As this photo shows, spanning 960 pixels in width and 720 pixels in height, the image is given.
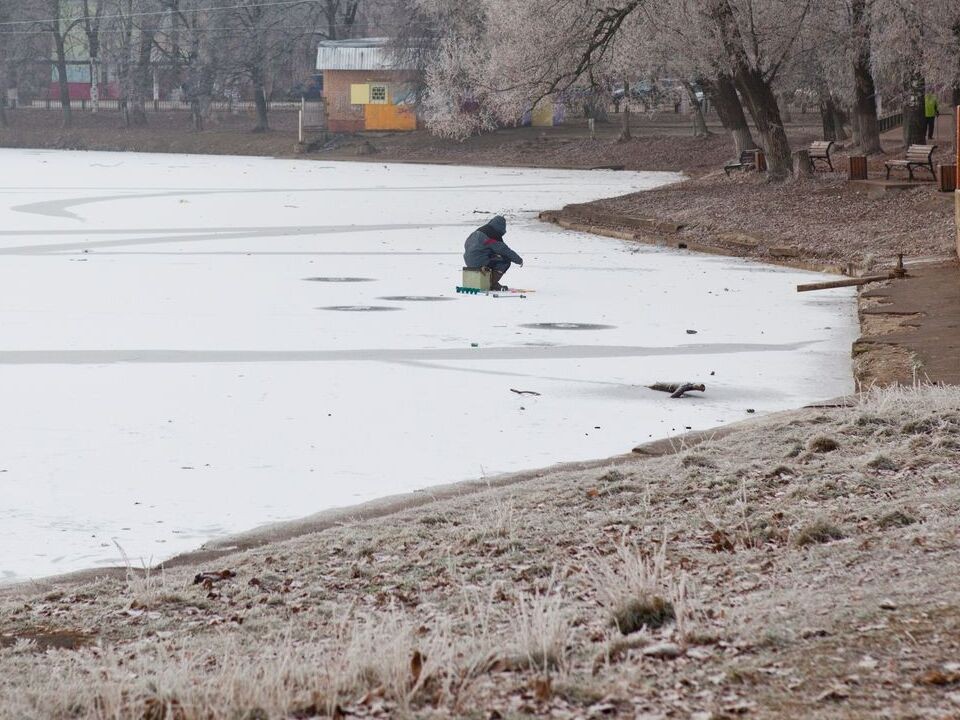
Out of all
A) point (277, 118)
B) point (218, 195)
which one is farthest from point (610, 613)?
point (277, 118)

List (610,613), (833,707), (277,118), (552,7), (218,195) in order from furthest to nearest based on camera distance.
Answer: (277,118) < (218,195) < (552,7) < (610,613) < (833,707)

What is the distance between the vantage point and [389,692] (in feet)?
13.9

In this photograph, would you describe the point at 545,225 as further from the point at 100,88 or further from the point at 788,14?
the point at 100,88

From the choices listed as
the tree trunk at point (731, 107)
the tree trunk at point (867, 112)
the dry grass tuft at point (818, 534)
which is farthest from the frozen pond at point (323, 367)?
the tree trunk at point (731, 107)

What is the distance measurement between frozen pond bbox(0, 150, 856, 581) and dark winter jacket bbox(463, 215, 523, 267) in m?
0.63

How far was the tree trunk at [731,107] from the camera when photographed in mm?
38188

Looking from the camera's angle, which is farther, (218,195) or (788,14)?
(218,195)

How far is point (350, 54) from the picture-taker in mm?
73688

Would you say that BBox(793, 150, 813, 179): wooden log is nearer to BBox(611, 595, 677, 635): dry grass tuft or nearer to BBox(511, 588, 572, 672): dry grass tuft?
BBox(611, 595, 677, 635): dry grass tuft

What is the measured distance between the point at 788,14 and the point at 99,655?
26.4 m

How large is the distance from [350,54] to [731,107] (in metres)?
37.1

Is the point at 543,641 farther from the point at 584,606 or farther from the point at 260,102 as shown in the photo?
the point at 260,102

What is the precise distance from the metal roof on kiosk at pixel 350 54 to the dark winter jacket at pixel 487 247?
180ft

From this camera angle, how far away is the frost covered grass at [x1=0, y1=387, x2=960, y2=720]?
4199 mm
